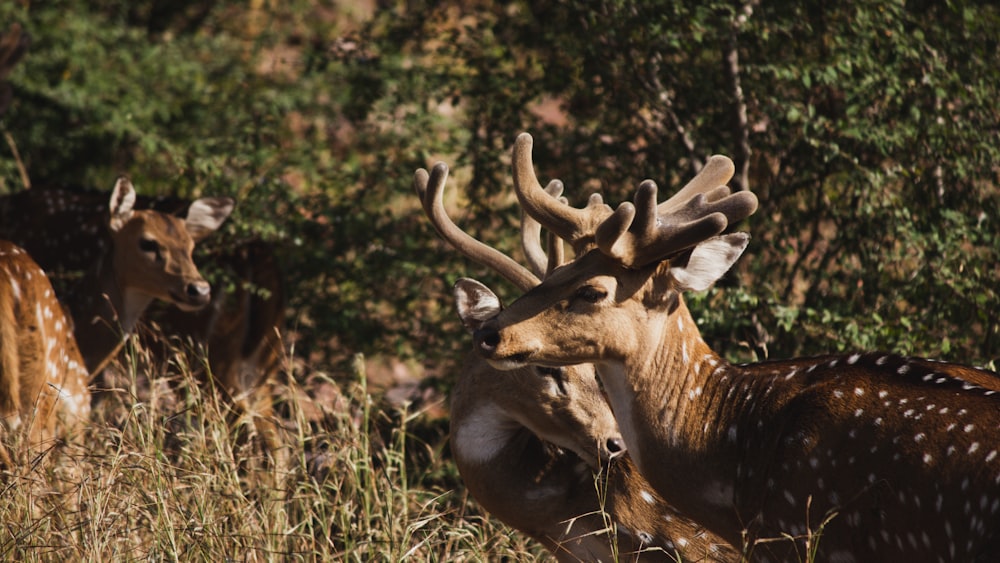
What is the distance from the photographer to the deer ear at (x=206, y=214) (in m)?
7.21

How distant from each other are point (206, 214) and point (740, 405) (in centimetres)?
407

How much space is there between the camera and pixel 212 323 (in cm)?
784

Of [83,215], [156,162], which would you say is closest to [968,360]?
[83,215]

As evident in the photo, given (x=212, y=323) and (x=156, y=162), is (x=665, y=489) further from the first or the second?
(x=156, y=162)

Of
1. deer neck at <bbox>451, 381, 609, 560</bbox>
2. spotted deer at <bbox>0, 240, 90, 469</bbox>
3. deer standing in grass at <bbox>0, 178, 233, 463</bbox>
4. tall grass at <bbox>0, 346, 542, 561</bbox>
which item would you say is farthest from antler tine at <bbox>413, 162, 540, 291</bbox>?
deer standing in grass at <bbox>0, 178, 233, 463</bbox>

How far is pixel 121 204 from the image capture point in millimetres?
7379

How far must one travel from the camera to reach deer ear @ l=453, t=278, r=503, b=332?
4.64 m

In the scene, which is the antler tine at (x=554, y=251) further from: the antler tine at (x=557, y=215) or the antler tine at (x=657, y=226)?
the antler tine at (x=657, y=226)

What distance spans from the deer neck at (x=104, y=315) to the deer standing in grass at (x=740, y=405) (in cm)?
370

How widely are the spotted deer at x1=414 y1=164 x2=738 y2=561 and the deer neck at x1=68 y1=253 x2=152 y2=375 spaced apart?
2921mm

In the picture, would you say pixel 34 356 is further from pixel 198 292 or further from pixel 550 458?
pixel 550 458

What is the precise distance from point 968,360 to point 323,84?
683 cm

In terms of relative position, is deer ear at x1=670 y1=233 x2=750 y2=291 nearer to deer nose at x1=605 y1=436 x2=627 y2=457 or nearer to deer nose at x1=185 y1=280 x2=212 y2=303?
deer nose at x1=605 y1=436 x2=627 y2=457

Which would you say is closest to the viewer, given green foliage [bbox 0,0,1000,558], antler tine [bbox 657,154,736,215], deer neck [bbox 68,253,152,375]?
antler tine [bbox 657,154,736,215]
